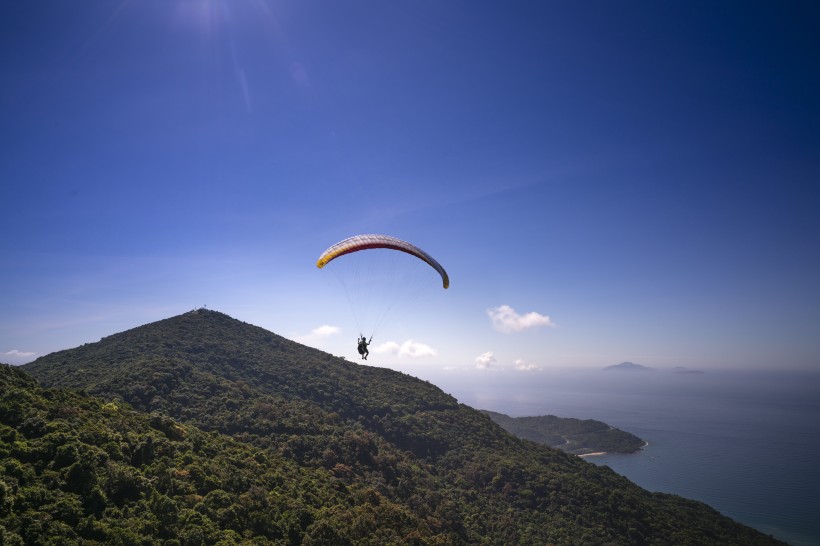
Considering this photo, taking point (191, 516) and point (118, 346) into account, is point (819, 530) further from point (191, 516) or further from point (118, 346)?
point (118, 346)

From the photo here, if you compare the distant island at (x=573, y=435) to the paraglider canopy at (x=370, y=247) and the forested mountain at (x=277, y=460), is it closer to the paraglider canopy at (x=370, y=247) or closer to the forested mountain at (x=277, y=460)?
the forested mountain at (x=277, y=460)

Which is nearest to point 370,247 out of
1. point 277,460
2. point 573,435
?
point 277,460

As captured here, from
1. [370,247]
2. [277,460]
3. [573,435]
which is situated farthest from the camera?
[573,435]

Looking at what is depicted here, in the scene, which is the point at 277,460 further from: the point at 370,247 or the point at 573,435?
the point at 573,435

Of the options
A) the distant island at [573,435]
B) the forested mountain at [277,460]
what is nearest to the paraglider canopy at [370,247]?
the forested mountain at [277,460]

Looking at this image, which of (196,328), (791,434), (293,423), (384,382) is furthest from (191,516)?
(791,434)

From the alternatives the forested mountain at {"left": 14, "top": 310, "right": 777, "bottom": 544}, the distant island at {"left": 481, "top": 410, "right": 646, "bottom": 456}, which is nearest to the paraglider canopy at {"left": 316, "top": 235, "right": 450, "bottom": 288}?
the forested mountain at {"left": 14, "top": 310, "right": 777, "bottom": 544}
